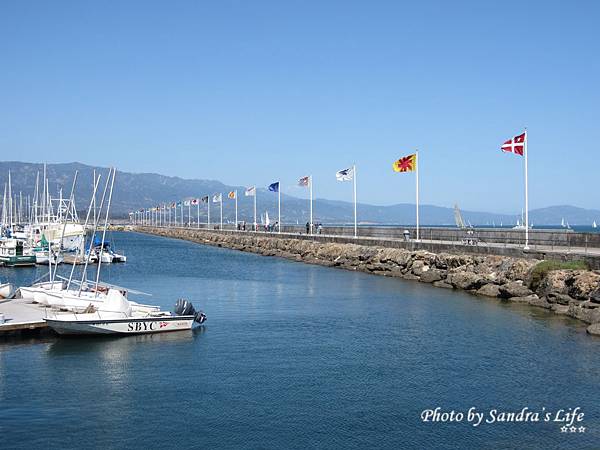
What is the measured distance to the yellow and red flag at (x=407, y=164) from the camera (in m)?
47.8

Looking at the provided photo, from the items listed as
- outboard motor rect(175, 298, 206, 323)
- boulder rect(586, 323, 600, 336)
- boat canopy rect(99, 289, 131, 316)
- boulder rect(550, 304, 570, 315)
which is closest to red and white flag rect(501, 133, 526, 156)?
boulder rect(550, 304, 570, 315)

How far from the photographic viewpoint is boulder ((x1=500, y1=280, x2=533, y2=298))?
111 feet

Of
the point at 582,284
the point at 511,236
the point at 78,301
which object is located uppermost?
the point at 511,236

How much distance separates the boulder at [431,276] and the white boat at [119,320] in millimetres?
20276

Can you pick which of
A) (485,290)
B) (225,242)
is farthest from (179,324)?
(225,242)

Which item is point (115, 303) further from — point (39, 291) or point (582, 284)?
point (582, 284)

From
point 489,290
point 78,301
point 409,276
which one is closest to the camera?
point 78,301

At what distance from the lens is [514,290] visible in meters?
34.3

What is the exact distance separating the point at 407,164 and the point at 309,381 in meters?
31.5

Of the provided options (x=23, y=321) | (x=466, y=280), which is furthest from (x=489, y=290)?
(x=23, y=321)

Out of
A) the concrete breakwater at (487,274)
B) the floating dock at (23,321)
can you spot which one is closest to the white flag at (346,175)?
the concrete breakwater at (487,274)

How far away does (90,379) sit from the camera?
19250 mm

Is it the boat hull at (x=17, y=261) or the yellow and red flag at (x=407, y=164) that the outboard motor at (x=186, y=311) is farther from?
the boat hull at (x=17, y=261)

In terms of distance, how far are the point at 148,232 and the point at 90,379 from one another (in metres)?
178
